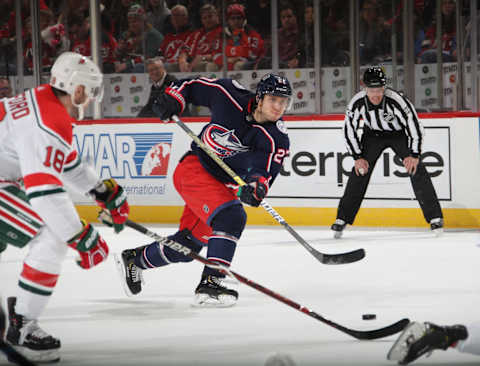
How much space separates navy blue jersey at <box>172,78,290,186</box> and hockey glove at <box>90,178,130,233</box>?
0.85 meters

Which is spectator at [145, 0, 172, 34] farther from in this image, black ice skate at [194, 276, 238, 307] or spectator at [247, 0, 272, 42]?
black ice skate at [194, 276, 238, 307]

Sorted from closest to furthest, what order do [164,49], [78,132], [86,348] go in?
[86,348], [78,132], [164,49]

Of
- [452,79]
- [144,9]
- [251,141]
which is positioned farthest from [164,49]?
[251,141]

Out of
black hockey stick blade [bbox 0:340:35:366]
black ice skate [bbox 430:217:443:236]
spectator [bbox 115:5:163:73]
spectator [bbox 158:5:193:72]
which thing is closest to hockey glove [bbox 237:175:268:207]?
black hockey stick blade [bbox 0:340:35:366]

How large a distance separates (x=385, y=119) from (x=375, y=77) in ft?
1.03

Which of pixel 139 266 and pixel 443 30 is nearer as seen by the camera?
pixel 139 266

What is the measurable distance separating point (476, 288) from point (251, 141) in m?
1.24

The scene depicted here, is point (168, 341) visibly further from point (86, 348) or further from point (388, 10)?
point (388, 10)

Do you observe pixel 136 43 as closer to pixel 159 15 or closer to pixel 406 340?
→ pixel 159 15

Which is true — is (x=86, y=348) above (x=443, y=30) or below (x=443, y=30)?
below

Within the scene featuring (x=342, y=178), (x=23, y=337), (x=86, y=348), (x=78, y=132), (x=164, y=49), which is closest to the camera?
(x=23, y=337)

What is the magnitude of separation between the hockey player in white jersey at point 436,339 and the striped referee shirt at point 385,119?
9.78 feet

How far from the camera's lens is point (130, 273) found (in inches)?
138

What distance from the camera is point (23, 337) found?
247 cm
